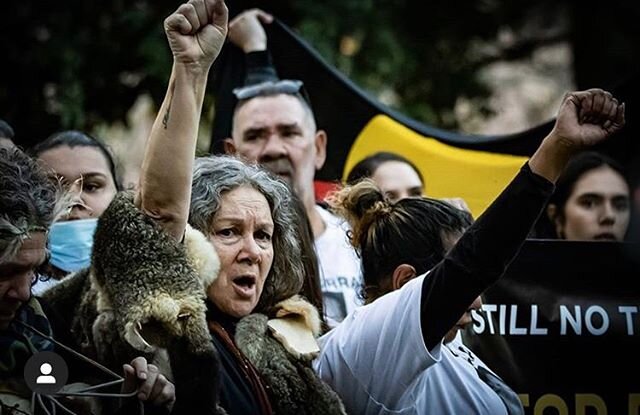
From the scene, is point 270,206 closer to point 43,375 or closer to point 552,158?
point 552,158

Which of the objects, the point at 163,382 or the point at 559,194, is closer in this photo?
the point at 163,382

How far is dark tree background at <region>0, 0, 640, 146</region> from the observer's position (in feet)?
27.0

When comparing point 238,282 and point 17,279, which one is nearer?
point 17,279

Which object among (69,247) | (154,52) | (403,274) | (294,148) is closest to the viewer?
(403,274)

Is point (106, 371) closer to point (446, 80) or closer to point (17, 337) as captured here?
point (17, 337)

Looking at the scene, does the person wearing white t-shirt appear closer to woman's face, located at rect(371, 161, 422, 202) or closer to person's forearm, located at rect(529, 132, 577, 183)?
person's forearm, located at rect(529, 132, 577, 183)

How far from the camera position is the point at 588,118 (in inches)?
133

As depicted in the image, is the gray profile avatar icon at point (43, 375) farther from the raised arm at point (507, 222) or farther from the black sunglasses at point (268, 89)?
the black sunglasses at point (268, 89)

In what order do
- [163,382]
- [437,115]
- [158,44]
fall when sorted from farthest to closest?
[437,115], [158,44], [163,382]

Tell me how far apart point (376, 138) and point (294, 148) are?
101cm

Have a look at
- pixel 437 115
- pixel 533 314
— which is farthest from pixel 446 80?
pixel 533 314

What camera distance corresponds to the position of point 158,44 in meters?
8.20

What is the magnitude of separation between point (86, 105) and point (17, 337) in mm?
5593

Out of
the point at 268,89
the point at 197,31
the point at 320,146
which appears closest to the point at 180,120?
the point at 197,31
